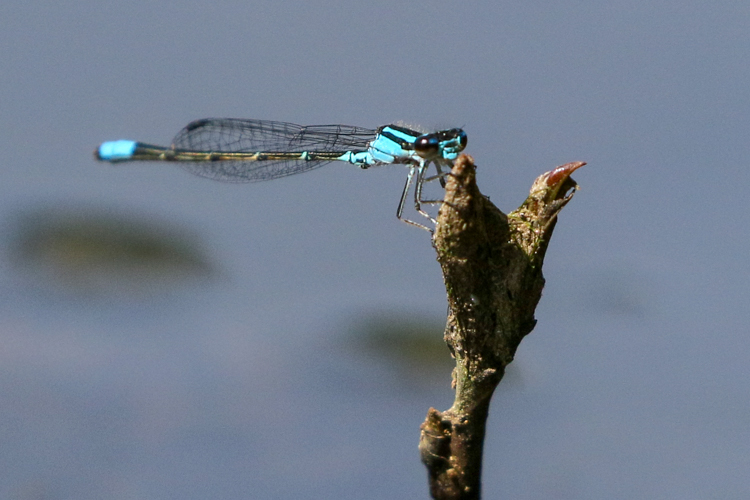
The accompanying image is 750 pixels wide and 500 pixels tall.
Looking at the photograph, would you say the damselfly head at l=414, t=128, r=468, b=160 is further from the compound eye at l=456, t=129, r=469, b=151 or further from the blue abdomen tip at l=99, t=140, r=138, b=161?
the blue abdomen tip at l=99, t=140, r=138, b=161

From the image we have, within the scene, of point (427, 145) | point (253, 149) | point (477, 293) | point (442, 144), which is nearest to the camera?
point (477, 293)

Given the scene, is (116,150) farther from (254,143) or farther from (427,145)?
(427,145)

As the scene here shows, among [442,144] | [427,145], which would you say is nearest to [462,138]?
[442,144]

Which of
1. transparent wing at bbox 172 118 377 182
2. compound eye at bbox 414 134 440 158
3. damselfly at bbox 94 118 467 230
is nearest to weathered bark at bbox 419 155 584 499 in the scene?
compound eye at bbox 414 134 440 158

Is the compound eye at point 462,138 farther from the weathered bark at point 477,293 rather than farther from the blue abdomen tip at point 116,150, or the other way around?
the blue abdomen tip at point 116,150

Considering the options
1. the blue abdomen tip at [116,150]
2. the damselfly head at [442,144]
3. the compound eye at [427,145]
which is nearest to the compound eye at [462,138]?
the damselfly head at [442,144]

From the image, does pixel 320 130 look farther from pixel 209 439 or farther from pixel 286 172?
pixel 209 439
